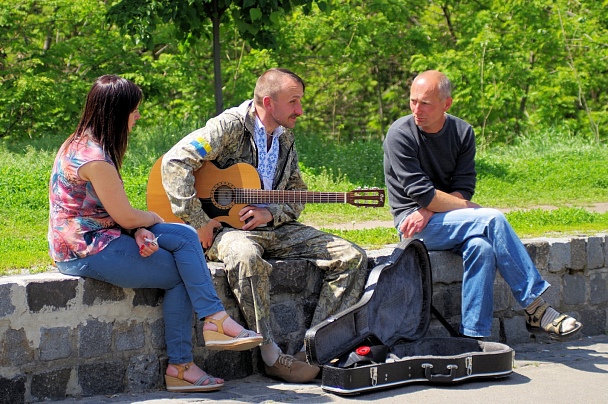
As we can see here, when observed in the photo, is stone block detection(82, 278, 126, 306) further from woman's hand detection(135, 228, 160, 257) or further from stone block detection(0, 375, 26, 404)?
stone block detection(0, 375, 26, 404)

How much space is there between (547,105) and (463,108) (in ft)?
6.36

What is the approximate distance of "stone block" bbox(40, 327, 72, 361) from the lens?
4.79 m

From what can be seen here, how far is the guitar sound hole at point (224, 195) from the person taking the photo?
5621 millimetres

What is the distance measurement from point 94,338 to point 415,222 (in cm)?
220

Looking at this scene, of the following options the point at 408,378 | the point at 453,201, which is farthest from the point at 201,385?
the point at 453,201

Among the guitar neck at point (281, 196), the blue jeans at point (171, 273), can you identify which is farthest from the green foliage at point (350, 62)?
the blue jeans at point (171, 273)

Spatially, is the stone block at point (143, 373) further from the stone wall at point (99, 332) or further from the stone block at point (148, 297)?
the stone block at point (148, 297)

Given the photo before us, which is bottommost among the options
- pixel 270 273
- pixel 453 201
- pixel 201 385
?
pixel 201 385

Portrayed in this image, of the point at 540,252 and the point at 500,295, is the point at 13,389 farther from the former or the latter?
the point at 540,252

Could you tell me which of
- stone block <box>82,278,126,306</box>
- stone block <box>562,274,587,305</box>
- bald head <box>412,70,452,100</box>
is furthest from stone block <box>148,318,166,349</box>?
stone block <box>562,274,587,305</box>

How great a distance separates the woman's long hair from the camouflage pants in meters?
0.86

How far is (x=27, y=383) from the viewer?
475 cm

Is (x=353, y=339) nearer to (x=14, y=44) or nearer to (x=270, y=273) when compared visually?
(x=270, y=273)

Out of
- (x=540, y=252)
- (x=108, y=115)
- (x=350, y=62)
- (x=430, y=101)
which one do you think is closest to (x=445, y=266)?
(x=540, y=252)
